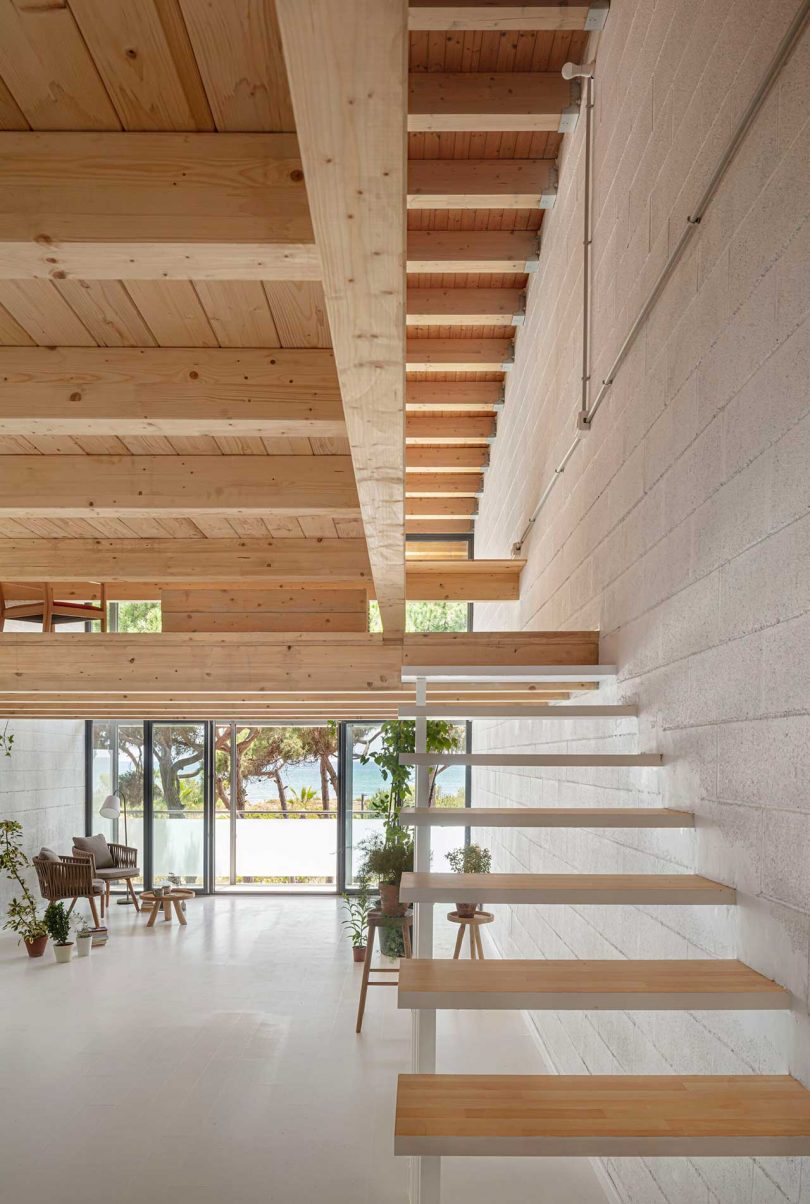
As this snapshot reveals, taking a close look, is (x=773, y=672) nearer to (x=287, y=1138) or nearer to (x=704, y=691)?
(x=704, y=691)

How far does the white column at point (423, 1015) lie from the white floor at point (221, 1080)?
0.89 metres

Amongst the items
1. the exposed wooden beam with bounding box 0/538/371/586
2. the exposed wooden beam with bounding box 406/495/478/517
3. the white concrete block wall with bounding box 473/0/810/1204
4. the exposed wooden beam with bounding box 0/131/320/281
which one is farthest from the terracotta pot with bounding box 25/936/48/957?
the exposed wooden beam with bounding box 0/131/320/281

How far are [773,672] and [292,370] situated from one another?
81.0 inches

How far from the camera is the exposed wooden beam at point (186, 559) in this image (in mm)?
6051

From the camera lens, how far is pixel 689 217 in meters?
2.89

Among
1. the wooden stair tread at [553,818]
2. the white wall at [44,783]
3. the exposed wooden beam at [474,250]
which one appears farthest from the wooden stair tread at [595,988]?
the white wall at [44,783]

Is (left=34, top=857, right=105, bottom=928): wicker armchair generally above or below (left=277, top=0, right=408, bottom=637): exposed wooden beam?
below

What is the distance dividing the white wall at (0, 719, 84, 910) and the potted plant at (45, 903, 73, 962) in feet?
4.65

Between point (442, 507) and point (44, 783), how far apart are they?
213 inches

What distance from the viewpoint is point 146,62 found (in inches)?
84.6

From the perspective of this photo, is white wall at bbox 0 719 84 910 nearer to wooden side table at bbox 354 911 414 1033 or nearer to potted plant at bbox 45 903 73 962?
potted plant at bbox 45 903 73 962

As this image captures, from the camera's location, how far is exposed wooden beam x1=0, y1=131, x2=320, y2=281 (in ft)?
7.36

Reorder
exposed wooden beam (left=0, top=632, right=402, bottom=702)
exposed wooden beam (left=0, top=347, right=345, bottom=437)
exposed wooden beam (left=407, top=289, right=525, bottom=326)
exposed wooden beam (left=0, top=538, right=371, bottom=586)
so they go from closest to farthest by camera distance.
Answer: exposed wooden beam (left=0, top=347, right=345, bottom=437)
exposed wooden beam (left=0, top=538, right=371, bottom=586)
exposed wooden beam (left=0, top=632, right=402, bottom=702)
exposed wooden beam (left=407, top=289, right=525, bottom=326)

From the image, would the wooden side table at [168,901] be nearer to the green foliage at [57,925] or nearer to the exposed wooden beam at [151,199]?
the green foliage at [57,925]
